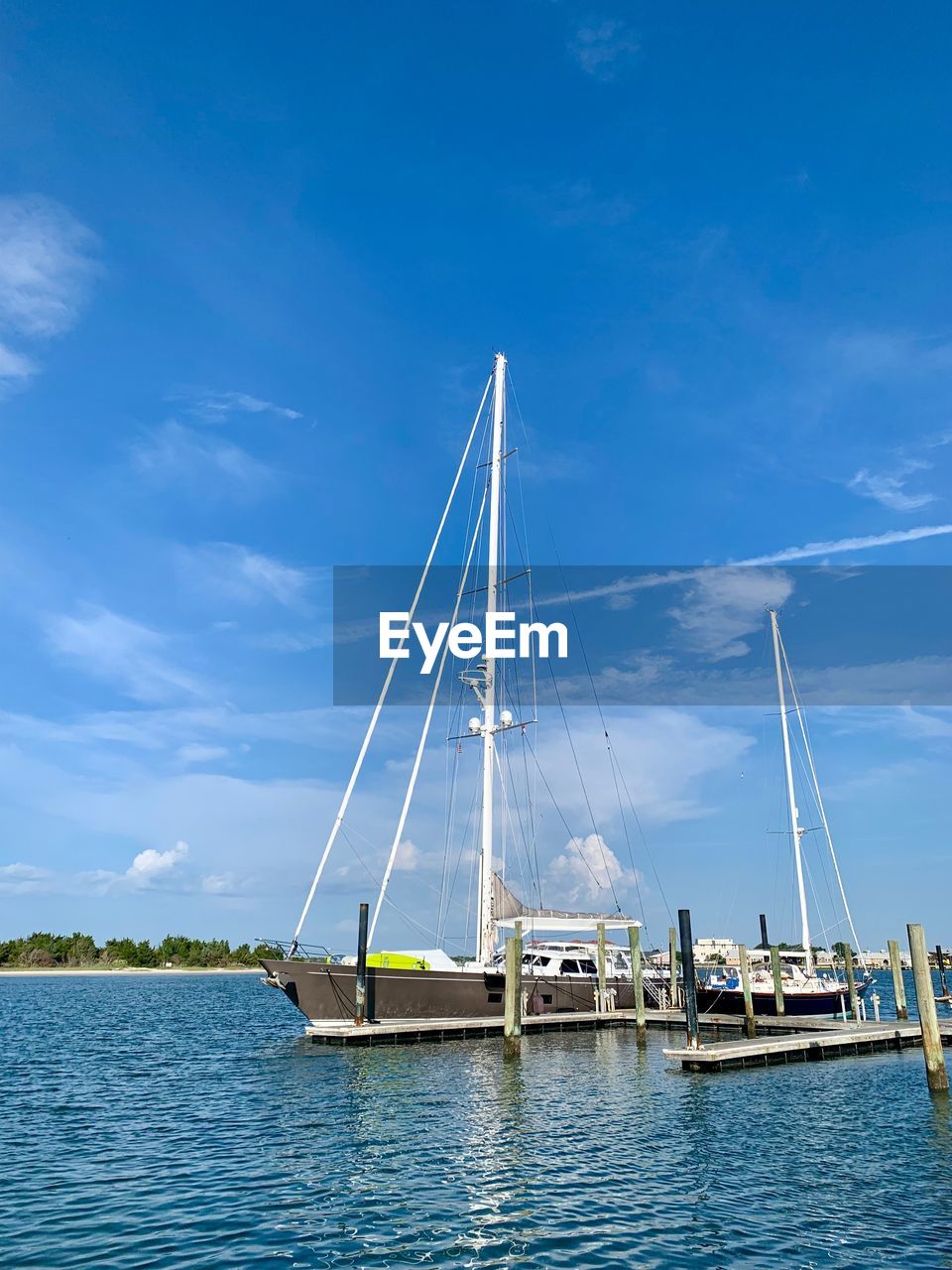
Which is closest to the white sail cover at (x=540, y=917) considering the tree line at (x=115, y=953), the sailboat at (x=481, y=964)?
the sailboat at (x=481, y=964)

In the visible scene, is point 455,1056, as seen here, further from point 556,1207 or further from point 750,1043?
point 556,1207

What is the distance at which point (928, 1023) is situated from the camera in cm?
2423

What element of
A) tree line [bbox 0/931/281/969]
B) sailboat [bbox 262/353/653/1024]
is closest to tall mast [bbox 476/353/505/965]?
sailboat [bbox 262/353/653/1024]

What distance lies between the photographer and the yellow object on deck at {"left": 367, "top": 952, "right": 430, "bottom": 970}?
37.5 meters

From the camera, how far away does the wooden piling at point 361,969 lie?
3306 centimetres

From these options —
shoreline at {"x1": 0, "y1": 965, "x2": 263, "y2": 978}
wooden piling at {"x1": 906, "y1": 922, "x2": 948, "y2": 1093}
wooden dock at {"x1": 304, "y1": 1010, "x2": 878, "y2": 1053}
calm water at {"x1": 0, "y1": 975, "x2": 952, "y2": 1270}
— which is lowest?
shoreline at {"x1": 0, "y1": 965, "x2": 263, "y2": 978}

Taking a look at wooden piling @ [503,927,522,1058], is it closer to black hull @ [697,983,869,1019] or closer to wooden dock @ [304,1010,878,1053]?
wooden dock @ [304,1010,878,1053]

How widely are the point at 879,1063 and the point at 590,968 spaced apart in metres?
18.5

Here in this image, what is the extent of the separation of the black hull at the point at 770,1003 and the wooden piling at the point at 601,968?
546 centimetres

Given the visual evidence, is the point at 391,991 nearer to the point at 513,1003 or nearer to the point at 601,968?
the point at 513,1003

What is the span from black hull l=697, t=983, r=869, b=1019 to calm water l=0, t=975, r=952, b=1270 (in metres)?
14.9

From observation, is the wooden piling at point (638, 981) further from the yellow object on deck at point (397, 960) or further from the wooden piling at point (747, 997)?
the yellow object on deck at point (397, 960)

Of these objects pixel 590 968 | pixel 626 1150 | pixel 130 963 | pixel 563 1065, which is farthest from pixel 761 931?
pixel 130 963

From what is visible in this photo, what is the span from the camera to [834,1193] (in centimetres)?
1481
